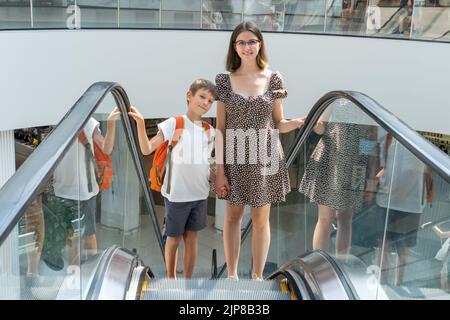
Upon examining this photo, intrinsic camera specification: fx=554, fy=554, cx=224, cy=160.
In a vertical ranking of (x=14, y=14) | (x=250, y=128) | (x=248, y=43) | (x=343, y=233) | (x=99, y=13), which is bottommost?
(x=343, y=233)

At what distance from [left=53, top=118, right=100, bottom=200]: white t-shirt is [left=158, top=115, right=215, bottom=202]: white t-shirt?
2.47 ft

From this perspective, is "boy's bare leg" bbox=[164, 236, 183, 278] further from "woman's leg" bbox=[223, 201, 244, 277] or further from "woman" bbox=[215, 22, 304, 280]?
→ "woman" bbox=[215, 22, 304, 280]

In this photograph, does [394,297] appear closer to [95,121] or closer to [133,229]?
[95,121]

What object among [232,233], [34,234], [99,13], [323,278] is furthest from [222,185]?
[99,13]

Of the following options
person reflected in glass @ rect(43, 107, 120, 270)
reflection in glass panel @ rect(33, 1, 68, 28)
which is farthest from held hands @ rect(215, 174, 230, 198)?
reflection in glass panel @ rect(33, 1, 68, 28)

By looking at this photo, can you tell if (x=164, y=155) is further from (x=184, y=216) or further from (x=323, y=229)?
(x=323, y=229)

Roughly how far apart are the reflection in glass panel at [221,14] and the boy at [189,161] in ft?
20.8

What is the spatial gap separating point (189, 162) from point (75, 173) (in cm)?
121

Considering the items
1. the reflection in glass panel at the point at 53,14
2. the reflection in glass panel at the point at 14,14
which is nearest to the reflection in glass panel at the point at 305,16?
the reflection in glass panel at the point at 53,14

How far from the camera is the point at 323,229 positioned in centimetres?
333

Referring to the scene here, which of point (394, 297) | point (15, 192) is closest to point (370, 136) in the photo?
point (394, 297)

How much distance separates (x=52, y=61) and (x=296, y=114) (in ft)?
14.0

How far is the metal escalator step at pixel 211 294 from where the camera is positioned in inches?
101

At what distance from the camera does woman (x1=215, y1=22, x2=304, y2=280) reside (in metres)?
3.03
